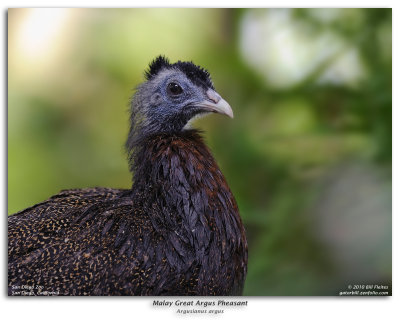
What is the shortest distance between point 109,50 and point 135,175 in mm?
1229

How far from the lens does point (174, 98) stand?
4.10 metres

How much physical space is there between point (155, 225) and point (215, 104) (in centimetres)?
86

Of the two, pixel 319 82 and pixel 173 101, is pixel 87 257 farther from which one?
pixel 319 82

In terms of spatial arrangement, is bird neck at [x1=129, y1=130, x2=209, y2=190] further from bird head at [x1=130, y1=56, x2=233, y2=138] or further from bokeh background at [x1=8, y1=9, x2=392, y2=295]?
bokeh background at [x1=8, y1=9, x2=392, y2=295]

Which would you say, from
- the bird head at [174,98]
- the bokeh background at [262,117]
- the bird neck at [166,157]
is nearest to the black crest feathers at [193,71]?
the bird head at [174,98]

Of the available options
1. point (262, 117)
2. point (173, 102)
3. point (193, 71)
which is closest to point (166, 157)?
point (173, 102)

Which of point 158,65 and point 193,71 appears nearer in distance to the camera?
point 193,71

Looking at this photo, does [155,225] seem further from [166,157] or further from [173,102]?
[173,102]

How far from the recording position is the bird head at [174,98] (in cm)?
406

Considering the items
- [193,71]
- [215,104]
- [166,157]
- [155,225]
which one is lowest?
[155,225]

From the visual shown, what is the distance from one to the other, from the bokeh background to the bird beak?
0.80 metres

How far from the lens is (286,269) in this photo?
4844mm

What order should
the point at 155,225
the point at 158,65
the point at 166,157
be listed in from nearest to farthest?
1. the point at 155,225
2. the point at 166,157
3. the point at 158,65

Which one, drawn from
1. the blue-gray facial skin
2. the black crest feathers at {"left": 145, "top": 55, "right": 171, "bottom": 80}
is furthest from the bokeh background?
the blue-gray facial skin
